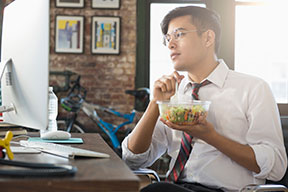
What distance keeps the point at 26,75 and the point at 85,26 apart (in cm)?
330

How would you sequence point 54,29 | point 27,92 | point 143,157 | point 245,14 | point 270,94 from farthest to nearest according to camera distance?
point 54,29, point 245,14, point 143,157, point 270,94, point 27,92

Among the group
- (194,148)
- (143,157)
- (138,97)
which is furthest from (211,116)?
(138,97)

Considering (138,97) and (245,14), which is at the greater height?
(245,14)

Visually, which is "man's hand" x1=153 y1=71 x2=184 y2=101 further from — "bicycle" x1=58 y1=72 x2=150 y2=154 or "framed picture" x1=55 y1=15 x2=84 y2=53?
"framed picture" x1=55 y1=15 x2=84 y2=53

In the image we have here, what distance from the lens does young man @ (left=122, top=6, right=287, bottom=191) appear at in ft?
4.87

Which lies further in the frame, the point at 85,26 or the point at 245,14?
the point at 85,26

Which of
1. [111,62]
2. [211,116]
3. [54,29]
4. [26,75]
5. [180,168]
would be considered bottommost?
[180,168]

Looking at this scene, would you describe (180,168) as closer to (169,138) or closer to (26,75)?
(169,138)

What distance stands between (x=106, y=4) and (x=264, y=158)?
331 cm

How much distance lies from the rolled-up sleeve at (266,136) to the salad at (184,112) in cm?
27

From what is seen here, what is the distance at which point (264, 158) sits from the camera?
146 centimetres

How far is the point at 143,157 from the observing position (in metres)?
1.69

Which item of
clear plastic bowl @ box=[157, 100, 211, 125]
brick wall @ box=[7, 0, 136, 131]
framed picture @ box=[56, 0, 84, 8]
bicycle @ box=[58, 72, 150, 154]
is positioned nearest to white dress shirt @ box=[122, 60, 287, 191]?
clear plastic bowl @ box=[157, 100, 211, 125]

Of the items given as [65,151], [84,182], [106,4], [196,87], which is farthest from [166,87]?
[106,4]
